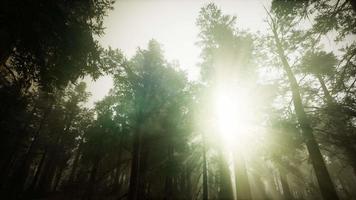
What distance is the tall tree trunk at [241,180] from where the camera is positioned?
40.1 ft

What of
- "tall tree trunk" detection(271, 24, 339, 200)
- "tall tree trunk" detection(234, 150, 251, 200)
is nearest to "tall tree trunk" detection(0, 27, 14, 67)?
"tall tree trunk" detection(271, 24, 339, 200)

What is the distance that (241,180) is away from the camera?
508 inches

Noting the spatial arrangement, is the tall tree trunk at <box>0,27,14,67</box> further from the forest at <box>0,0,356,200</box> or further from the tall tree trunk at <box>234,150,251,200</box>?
the tall tree trunk at <box>234,150,251,200</box>

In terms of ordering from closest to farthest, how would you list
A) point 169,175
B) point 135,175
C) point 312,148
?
point 312,148, point 135,175, point 169,175

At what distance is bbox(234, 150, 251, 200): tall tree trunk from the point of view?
40.1 feet

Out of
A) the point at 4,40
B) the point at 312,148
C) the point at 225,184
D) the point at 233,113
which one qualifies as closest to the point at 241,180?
the point at 225,184

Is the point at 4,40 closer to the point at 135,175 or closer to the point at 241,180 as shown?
the point at 135,175

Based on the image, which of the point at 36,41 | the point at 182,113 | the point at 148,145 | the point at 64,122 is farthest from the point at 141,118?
the point at 64,122

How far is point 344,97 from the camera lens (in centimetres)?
927

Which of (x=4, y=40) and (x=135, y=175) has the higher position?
(x=4, y=40)

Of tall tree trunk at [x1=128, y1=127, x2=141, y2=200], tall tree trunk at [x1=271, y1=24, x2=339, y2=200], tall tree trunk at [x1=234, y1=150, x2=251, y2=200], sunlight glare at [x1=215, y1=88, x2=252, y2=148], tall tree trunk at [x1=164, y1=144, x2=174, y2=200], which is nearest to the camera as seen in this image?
tall tree trunk at [x1=271, y1=24, x2=339, y2=200]

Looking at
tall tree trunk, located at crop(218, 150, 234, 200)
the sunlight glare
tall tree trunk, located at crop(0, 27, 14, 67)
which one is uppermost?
the sunlight glare

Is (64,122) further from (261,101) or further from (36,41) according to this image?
(261,101)

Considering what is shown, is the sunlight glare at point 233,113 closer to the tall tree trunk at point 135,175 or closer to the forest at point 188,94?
the forest at point 188,94
